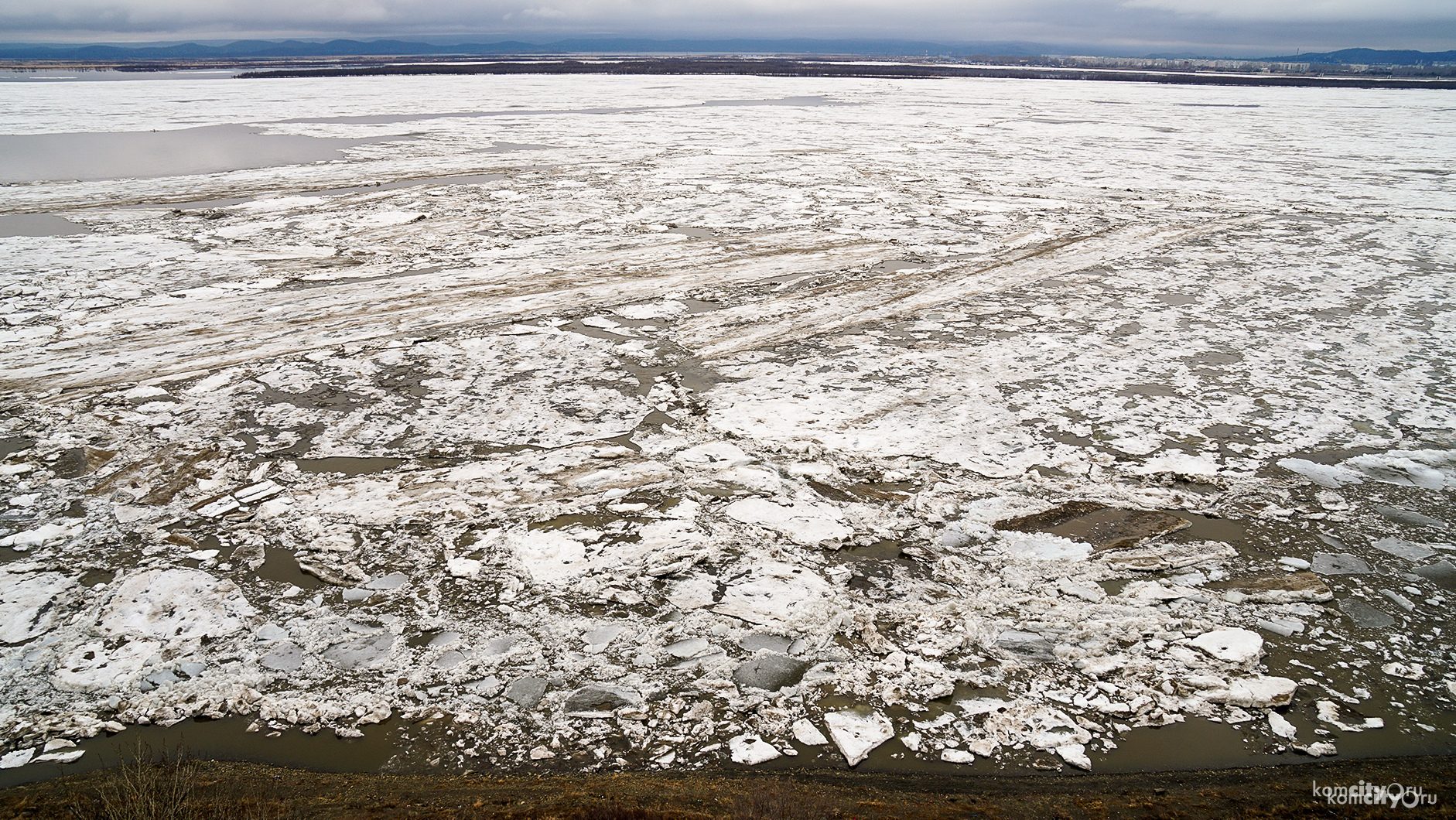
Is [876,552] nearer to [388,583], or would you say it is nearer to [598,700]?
[598,700]

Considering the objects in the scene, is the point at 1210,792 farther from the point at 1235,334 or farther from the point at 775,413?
the point at 1235,334

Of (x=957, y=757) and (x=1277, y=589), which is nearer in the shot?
(x=957, y=757)

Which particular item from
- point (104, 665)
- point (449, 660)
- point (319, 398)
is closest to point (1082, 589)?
point (449, 660)

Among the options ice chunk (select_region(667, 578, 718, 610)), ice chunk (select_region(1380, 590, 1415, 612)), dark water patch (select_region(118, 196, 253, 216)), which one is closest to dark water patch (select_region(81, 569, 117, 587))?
ice chunk (select_region(667, 578, 718, 610))

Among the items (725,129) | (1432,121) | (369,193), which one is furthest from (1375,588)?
(1432,121)

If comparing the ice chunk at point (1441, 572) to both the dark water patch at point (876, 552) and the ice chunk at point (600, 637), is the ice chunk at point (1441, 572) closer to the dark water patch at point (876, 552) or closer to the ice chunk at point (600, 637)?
the dark water patch at point (876, 552)
